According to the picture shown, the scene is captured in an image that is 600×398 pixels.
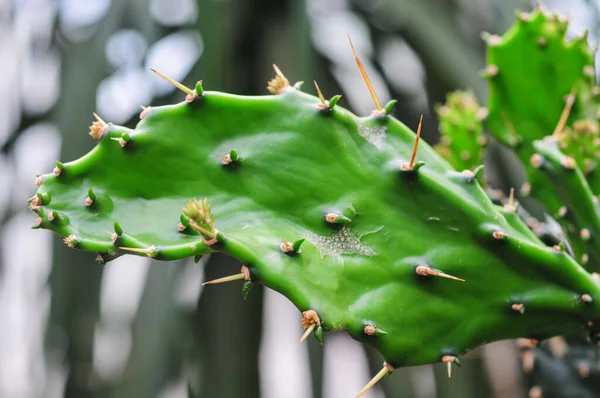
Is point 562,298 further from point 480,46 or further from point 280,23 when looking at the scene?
point 480,46

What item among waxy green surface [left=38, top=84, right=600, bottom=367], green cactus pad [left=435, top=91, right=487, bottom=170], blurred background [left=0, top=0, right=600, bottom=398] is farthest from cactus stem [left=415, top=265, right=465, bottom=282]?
blurred background [left=0, top=0, right=600, bottom=398]

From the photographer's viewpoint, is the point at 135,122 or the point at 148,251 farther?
the point at 135,122

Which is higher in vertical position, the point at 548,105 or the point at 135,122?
the point at 548,105

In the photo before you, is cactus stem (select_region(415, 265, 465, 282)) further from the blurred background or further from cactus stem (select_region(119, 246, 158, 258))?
the blurred background

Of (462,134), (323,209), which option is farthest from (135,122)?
(323,209)

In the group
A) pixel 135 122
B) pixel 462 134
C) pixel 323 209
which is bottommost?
pixel 135 122

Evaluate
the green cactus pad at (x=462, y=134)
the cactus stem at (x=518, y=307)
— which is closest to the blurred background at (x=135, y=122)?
the green cactus pad at (x=462, y=134)

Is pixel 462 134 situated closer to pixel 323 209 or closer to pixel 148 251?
pixel 323 209

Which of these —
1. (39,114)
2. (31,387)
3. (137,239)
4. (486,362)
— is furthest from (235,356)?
(137,239)
